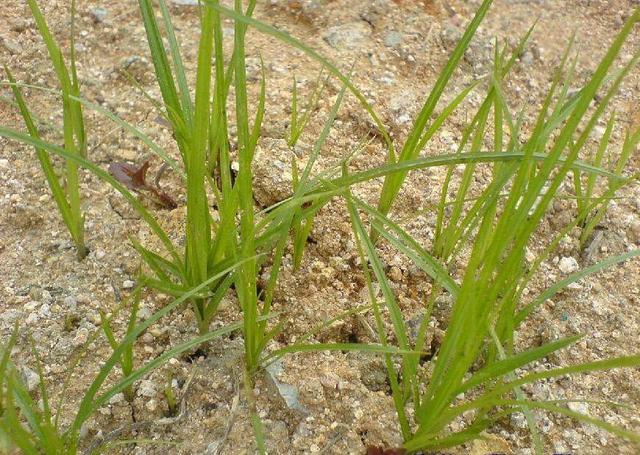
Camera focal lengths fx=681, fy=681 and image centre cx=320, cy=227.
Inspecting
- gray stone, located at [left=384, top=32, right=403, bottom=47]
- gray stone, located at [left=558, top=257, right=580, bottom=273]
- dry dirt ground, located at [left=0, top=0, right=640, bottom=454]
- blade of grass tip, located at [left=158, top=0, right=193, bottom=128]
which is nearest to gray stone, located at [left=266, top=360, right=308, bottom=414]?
dry dirt ground, located at [left=0, top=0, right=640, bottom=454]

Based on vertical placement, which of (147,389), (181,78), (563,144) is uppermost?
(563,144)

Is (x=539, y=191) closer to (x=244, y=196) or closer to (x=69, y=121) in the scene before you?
(x=244, y=196)

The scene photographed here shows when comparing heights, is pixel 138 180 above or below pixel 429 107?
below

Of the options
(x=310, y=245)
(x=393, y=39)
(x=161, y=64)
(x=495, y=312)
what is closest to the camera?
(x=495, y=312)

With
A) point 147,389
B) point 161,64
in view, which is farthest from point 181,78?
point 147,389

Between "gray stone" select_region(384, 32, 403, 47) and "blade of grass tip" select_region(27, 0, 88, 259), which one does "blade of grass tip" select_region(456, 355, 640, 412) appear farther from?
"gray stone" select_region(384, 32, 403, 47)

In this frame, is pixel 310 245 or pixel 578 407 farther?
pixel 310 245

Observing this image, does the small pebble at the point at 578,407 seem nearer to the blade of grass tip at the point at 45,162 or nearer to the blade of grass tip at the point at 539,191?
the blade of grass tip at the point at 539,191
